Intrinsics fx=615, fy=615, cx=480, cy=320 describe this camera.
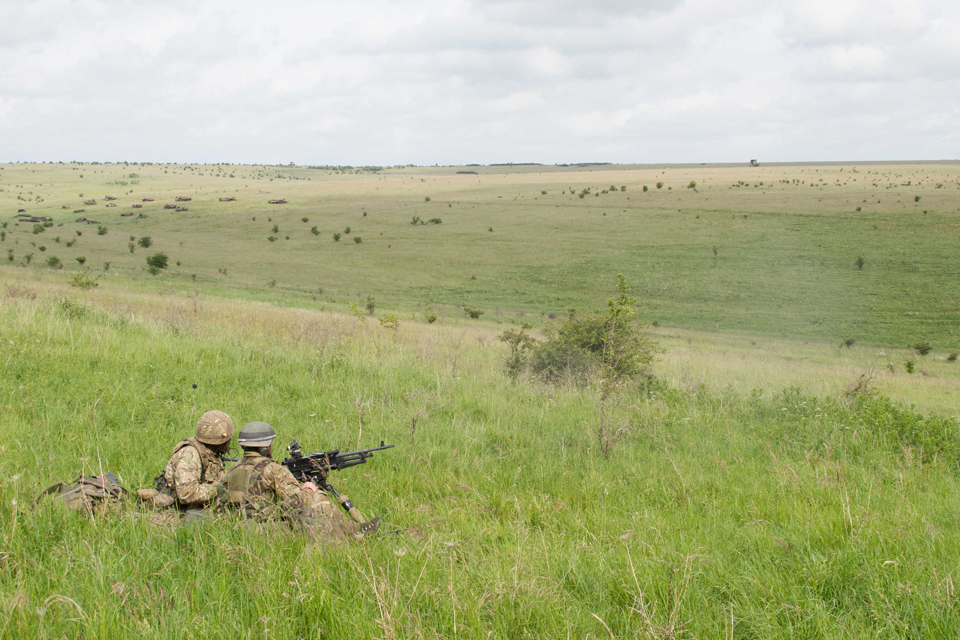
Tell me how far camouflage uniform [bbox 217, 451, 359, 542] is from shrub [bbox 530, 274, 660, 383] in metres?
7.34

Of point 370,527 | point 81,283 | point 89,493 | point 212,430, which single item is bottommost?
point 81,283

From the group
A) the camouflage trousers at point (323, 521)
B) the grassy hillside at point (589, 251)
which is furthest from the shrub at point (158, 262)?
the camouflage trousers at point (323, 521)

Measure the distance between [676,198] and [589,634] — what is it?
242ft

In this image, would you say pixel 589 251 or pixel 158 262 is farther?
pixel 589 251

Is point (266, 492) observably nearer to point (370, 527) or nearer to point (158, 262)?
point (370, 527)

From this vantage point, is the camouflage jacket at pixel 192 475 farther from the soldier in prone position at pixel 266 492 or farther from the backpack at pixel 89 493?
the backpack at pixel 89 493

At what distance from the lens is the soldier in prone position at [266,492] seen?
12.9 feet

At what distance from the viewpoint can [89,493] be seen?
12.8ft

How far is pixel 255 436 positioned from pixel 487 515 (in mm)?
1715

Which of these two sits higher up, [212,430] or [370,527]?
[212,430]

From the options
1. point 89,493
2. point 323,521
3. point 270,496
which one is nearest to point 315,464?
point 270,496

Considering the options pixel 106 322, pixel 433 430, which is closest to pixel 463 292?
pixel 106 322

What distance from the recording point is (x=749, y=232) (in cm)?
5466

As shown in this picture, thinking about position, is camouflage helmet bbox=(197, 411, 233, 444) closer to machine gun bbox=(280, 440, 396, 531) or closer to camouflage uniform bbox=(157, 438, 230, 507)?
camouflage uniform bbox=(157, 438, 230, 507)
